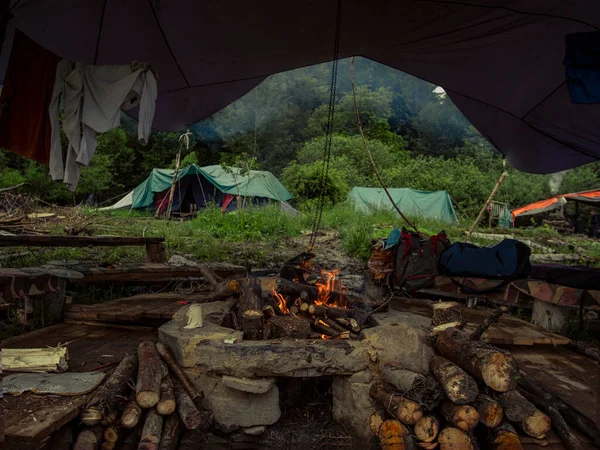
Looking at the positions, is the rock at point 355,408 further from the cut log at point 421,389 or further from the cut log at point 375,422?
the cut log at point 421,389

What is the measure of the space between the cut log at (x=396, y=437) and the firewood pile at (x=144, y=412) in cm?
116

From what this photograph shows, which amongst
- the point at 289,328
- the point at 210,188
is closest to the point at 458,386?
the point at 289,328

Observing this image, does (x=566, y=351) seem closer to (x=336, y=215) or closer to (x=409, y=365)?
(x=409, y=365)

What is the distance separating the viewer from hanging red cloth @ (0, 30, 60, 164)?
3738 mm

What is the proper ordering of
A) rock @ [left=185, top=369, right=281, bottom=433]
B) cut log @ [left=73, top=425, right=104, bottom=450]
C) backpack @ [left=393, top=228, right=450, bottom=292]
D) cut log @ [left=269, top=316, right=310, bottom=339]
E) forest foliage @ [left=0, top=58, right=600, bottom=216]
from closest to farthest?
1. cut log @ [left=73, top=425, right=104, bottom=450]
2. rock @ [left=185, top=369, right=281, bottom=433]
3. cut log @ [left=269, top=316, right=310, bottom=339]
4. backpack @ [left=393, top=228, right=450, bottom=292]
5. forest foliage @ [left=0, top=58, right=600, bottom=216]

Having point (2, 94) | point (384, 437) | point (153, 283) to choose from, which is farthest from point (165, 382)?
point (153, 283)

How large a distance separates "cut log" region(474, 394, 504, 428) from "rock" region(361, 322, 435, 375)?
0.55 m

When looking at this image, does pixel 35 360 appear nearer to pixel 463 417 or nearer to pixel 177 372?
pixel 177 372

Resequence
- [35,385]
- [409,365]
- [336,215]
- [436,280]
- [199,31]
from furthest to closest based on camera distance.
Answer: [336,215]
[436,280]
[199,31]
[409,365]
[35,385]

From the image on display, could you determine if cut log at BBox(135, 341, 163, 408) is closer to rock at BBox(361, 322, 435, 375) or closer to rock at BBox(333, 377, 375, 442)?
rock at BBox(333, 377, 375, 442)

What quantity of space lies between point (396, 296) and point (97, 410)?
4.91m

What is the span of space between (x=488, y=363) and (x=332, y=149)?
22919 mm

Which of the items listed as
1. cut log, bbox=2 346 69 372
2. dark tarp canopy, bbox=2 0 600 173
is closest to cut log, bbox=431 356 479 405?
cut log, bbox=2 346 69 372

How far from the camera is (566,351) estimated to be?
3.93 m
